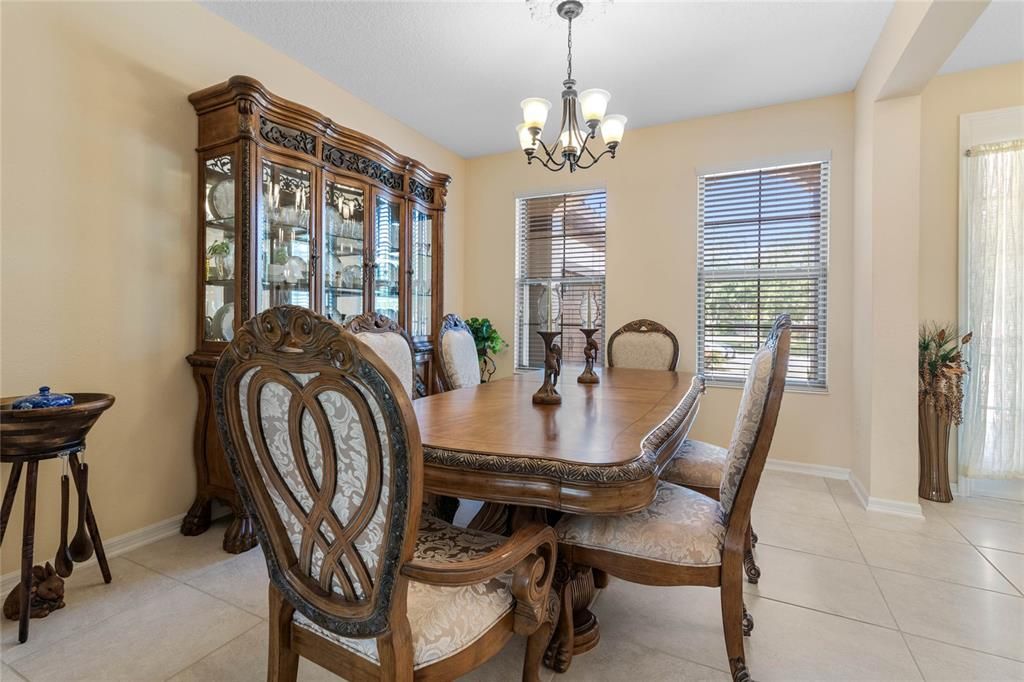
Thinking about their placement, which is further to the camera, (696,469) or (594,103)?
(594,103)

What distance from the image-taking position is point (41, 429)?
5.53ft

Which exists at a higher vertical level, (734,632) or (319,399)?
(319,399)

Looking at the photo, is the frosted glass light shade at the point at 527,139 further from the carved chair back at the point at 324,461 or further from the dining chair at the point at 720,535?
the carved chair back at the point at 324,461

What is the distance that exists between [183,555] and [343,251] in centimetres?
185

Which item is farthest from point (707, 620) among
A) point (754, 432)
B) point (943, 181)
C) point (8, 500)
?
point (943, 181)

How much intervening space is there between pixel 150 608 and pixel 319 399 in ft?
5.67

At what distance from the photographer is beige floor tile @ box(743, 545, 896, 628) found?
182 cm

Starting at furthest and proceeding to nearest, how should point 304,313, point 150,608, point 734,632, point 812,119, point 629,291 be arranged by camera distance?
point 629,291
point 812,119
point 150,608
point 734,632
point 304,313

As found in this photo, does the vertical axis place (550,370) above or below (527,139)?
below

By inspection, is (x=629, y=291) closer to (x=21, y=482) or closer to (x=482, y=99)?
(x=482, y=99)

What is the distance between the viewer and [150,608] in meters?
1.81

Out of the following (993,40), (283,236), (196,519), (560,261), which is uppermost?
(993,40)

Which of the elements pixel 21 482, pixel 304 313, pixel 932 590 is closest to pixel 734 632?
pixel 932 590

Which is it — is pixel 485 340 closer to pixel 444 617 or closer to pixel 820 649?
pixel 820 649
